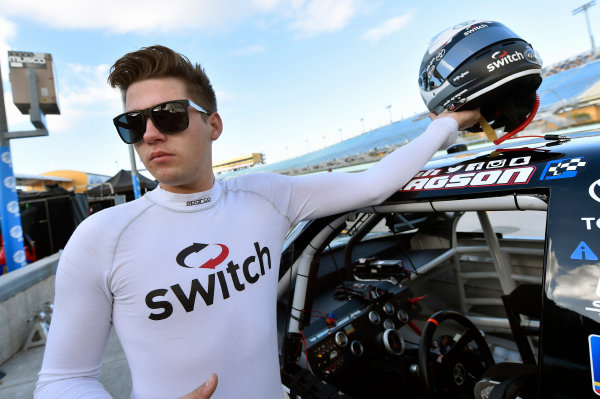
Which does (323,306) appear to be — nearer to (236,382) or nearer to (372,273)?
(372,273)

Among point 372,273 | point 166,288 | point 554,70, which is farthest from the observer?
point 554,70

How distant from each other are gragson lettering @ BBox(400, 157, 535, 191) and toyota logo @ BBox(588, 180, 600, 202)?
6.8 inches

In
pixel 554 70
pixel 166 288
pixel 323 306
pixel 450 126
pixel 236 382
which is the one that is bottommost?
pixel 323 306

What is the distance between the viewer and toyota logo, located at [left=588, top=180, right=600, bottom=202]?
85cm

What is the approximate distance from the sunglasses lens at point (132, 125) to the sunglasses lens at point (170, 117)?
51mm

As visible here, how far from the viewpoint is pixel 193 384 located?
102 cm

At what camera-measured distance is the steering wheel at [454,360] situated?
5.36ft

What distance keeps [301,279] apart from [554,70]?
26652 millimetres

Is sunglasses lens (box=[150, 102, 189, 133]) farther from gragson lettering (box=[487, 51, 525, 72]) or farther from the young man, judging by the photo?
gragson lettering (box=[487, 51, 525, 72])

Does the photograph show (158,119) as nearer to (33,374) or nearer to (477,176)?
(477,176)

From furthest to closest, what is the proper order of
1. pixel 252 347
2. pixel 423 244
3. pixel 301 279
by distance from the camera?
1. pixel 423 244
2. pixel 301 279
3. pixel 252 347

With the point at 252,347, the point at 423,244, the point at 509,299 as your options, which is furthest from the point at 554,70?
the point at 252,347

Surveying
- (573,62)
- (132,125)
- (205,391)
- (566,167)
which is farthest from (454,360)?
(573,62)

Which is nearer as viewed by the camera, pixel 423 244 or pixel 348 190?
pixel 348 190
